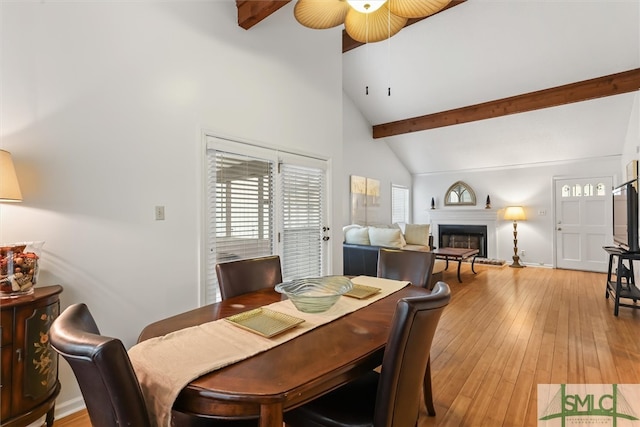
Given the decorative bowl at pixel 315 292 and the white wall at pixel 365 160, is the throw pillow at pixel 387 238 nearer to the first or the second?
the white wall at pixel 365 160

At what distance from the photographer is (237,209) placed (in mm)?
2684

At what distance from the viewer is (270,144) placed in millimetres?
2953

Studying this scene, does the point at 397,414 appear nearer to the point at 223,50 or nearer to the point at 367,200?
the point at 223,50

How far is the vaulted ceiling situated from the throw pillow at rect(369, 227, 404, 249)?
2.09 metres

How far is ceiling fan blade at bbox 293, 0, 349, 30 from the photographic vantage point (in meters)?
1.70

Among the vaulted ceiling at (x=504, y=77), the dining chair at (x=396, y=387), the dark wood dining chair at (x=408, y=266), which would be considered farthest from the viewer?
the vaulted ceiling at (x=504, y=77)

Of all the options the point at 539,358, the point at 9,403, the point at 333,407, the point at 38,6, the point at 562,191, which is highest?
the point at 38,6

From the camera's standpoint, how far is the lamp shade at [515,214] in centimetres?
629

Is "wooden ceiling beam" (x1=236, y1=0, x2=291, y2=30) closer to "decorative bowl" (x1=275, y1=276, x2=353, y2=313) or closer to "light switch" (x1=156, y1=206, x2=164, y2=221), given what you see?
"light switch" (x1=156, y1=206, x2=164, y2=221)

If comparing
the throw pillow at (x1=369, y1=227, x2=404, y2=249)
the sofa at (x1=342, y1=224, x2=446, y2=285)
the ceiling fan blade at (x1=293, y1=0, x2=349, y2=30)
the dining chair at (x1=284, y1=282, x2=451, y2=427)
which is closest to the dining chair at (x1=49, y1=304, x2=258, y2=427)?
the dining chair at (x1=284, y1=282, x2=451, y2=427)

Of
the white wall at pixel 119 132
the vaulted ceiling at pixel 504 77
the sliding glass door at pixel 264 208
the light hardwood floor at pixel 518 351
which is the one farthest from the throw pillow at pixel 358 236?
the white wall at pixel 119 132

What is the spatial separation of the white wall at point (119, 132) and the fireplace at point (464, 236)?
20.0 feet

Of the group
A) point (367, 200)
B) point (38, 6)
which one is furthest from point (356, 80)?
point (38, 6)

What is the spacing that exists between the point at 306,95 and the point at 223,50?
42.1 inches
